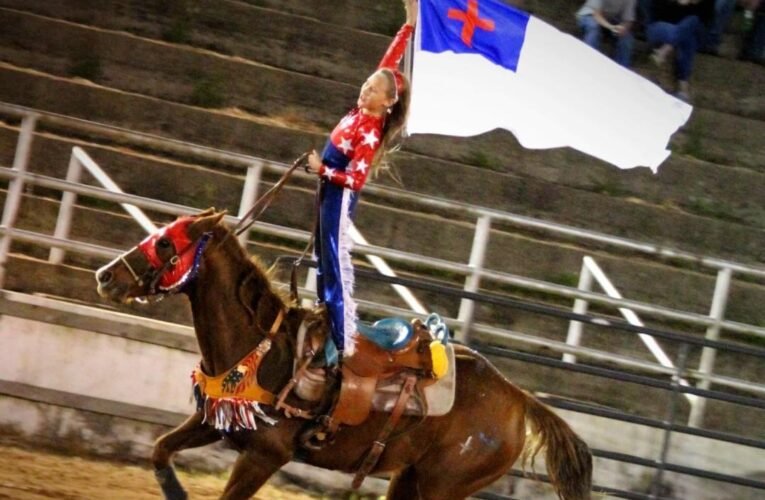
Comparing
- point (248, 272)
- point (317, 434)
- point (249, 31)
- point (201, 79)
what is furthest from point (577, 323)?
point (249, 31)

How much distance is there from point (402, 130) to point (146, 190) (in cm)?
456

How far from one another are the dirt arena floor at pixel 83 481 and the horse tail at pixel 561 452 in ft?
6.75

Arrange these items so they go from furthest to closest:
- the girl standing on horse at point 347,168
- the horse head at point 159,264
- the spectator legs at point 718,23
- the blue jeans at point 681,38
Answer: the spectator legs at point 718,23 → the blue jeans at point 681,38 → the girl standing on horse at point 347,168 → the horse head at point 159,264

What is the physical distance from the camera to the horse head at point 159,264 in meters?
4.73

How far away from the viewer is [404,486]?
5.54 meters

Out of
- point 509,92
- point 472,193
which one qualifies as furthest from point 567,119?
point 472,193

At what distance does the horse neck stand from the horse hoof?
475 mm

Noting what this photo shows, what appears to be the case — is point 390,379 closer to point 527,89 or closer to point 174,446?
point 174,446

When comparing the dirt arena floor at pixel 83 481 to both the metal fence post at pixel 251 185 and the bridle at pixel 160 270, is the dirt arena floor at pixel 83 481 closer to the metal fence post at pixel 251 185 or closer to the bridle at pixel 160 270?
the metal fence post at pixel 251 185

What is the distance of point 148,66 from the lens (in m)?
10.5

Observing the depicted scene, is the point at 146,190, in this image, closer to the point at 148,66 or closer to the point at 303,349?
the point at 148,66

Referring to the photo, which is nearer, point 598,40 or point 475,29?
point 475,29

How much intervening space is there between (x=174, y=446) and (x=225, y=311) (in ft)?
2.07

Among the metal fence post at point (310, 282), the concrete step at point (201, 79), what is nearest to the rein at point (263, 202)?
the metal fence post at point (310, 282)
